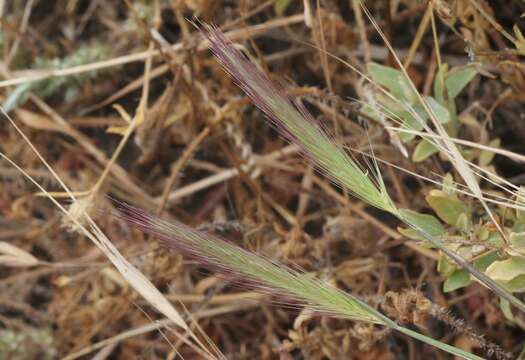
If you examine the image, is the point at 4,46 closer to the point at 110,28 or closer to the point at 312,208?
the point at 110,28

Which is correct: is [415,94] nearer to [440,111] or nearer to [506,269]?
[440,111]

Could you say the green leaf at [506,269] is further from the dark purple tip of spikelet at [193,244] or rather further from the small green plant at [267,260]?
the dark purple tip of spikelet at [193,244]

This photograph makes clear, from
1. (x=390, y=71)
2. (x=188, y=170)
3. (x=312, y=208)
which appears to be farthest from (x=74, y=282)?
(x=390, y=71)

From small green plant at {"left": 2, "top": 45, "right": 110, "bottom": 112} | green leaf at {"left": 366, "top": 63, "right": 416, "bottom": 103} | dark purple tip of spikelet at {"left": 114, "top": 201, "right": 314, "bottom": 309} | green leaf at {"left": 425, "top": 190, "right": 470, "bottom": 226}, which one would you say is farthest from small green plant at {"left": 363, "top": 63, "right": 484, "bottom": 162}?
small green plant at {"left": 2, "top": 45, "right": 110, "bottom": 112}

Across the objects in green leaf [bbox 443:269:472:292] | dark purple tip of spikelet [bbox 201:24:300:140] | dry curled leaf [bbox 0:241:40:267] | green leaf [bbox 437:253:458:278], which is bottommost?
dry curled leaf [bbox 0:241:40:267]

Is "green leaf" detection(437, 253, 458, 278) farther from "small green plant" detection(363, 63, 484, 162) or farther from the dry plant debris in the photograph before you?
"small green plant" detection(363, 63, 484, 162)
